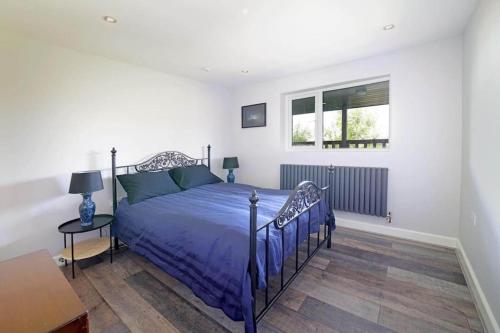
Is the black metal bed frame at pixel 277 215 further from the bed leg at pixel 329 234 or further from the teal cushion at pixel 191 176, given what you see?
the teal cushion at pixel 191 176

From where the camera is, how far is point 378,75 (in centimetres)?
312

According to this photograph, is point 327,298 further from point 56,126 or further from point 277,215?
point 56,126

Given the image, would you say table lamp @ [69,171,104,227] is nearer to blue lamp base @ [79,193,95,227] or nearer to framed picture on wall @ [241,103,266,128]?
blue lamp base @ [79,193,95,227]

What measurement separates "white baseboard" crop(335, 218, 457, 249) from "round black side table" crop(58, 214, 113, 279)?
10.7ft

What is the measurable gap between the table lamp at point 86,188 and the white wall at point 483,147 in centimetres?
349

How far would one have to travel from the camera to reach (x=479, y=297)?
1.76 meters

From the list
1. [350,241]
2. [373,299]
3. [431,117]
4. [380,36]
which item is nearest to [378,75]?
[380,36]

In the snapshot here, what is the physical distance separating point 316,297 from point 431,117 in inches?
102

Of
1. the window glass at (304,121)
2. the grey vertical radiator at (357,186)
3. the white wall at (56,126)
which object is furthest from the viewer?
the window glass at (304,121)

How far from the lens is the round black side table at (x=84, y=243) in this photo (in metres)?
2.31

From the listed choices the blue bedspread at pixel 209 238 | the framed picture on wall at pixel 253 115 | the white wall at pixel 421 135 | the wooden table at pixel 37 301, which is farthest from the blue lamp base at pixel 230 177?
the wooden table at pixel 37 301

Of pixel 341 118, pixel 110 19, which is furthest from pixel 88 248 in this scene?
pixel 341 118

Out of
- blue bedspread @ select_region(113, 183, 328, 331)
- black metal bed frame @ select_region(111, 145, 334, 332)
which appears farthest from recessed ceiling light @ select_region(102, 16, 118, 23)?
blue bedspread @ select_region(113, 183, 328, 331)

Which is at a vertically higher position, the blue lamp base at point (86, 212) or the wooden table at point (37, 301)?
the blue lamp base at point (86, 212)
